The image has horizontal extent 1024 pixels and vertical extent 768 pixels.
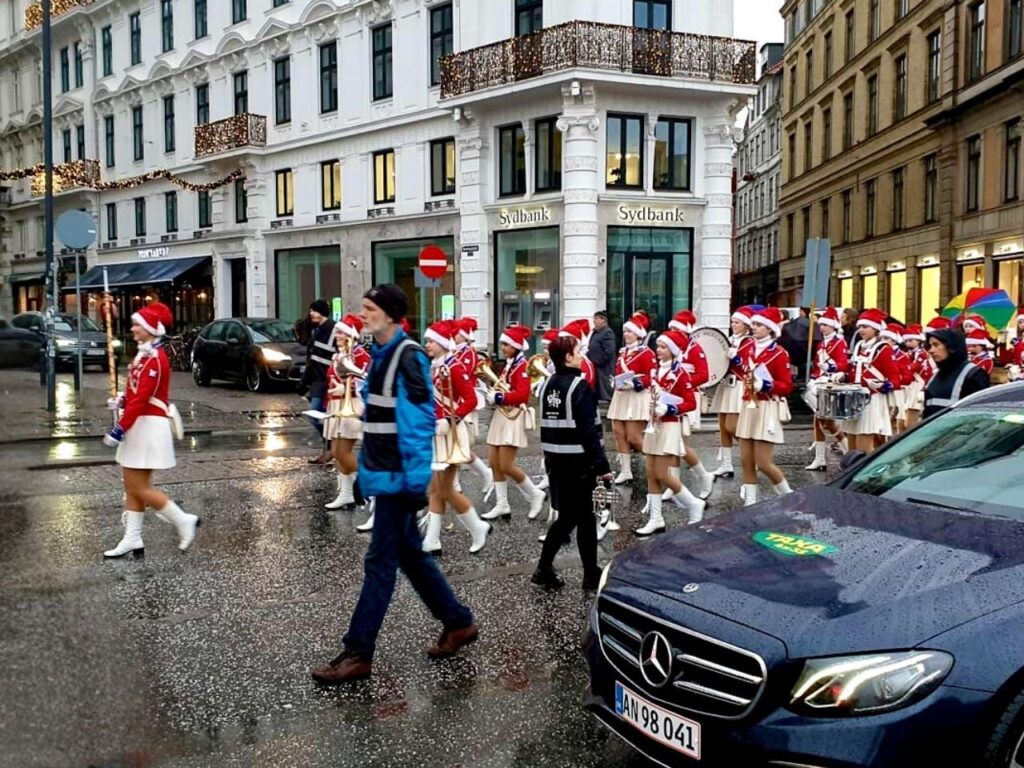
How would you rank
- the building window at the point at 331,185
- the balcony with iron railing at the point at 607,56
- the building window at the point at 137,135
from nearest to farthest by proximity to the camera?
1. the balcony with iron railing at the point at 607,56
2. the building window at the point at 331,185
3. the building window at the point at 137,135

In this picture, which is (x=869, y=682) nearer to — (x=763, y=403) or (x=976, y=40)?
(x=763, y=403)

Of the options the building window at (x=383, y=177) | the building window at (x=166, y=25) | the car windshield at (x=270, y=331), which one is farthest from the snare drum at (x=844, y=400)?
the building window at (x=166, y=25)

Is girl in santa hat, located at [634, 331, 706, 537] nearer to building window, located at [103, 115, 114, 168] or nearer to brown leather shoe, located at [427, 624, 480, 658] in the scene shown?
brown leather shoe, located at [427, 624, 480, 658]

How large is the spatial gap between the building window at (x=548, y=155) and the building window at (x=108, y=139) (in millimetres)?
25037

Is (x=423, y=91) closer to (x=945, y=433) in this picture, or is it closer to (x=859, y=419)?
(x=859, y=419)

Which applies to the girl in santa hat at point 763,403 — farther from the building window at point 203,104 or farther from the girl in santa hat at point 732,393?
the building window at point 203,104

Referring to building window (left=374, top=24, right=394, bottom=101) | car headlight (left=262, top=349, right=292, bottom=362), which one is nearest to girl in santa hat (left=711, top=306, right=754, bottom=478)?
car headlight (left=262, top=349, right=292, bottom=362)

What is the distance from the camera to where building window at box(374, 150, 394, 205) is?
29047 millimetres

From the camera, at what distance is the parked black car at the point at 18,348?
27.5 m

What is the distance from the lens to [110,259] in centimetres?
4291

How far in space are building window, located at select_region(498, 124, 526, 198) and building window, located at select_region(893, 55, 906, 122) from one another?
20.4 meters

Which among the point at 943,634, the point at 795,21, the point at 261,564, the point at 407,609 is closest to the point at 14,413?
the point at 261,564

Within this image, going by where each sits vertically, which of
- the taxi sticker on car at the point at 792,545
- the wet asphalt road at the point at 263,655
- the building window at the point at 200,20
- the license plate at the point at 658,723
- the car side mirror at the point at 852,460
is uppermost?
the building window at the point at 200,20

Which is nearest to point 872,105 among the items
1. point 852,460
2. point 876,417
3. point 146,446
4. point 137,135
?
point 137,135
